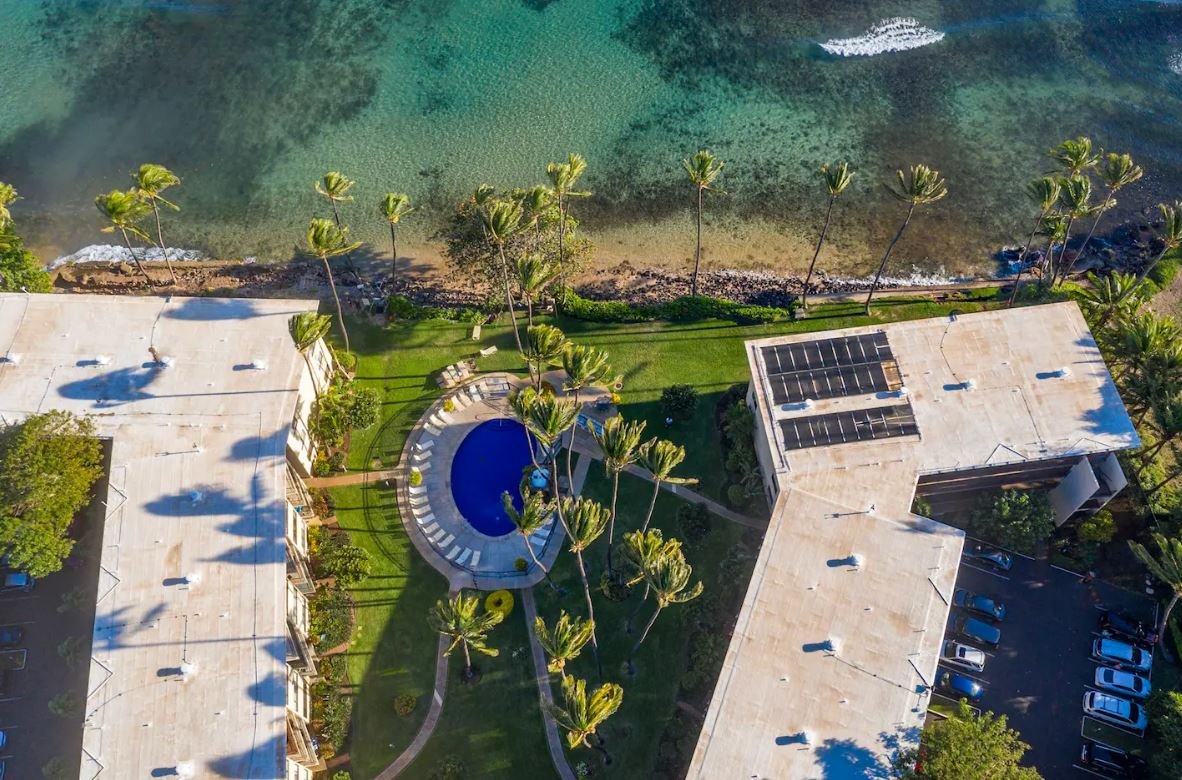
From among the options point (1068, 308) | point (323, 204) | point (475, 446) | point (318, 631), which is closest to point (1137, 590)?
point (1068, 308)

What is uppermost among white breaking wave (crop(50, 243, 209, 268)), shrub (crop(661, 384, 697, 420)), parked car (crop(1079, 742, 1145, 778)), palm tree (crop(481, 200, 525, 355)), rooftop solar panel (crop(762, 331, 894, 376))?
palm tree (crop(481, 200, 525, 355))

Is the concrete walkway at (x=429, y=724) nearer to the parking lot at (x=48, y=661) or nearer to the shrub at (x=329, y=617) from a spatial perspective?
the shrub at (x=329, y=617)

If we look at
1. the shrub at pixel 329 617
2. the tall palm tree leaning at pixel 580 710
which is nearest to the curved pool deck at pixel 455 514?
the shrub at pixel 329 617

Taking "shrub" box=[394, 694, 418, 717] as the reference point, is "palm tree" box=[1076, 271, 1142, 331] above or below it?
above

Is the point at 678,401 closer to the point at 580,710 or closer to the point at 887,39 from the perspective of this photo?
the point at 580,710

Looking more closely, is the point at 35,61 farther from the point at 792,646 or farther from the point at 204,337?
the point at 792,646

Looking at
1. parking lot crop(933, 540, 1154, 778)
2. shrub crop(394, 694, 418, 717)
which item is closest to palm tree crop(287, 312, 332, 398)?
shrub crop(394, 694, 418, 717)

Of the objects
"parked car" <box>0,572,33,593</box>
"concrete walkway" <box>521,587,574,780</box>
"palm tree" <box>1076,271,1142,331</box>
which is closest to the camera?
"concrete walkway" <box>521,587,574,780</box>

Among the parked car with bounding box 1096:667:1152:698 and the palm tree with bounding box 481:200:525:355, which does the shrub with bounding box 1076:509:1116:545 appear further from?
the palm tree with bounding box 481:200:525:355
